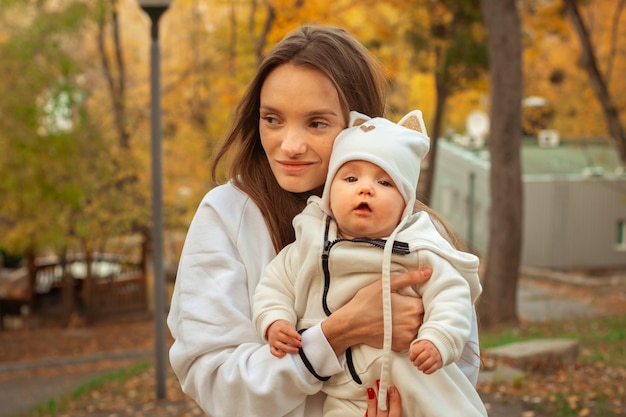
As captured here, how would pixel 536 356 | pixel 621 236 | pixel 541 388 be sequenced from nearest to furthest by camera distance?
pixel 541 388
pixel 536 356
pixel 621 236

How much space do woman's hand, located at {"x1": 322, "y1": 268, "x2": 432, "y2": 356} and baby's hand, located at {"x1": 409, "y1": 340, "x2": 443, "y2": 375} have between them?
10 centimetres

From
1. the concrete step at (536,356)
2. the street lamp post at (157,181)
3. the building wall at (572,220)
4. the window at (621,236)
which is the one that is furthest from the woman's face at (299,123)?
the window at (621,236)

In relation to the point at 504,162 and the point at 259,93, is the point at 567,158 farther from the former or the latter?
the point at 259,93

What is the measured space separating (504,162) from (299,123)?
1094 cm

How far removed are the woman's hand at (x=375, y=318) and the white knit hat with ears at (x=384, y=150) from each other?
20 centimetres

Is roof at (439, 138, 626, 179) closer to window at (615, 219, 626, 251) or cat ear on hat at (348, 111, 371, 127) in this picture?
window at (615, 219, 626, 251)

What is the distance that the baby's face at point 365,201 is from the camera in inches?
86.6

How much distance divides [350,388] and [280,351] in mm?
212

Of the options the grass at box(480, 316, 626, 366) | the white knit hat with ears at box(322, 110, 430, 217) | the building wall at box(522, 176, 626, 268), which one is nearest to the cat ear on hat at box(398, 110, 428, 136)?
the white knit hat with ears at box(322, 110, 430, 217)

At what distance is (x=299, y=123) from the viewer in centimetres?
236

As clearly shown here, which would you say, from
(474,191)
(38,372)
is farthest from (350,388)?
(474,191)

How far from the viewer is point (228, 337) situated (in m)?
2.29

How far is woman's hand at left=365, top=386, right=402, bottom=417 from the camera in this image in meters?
2.16

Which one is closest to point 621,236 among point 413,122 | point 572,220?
point 572,220
